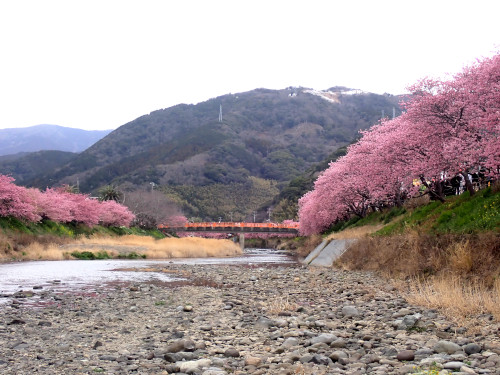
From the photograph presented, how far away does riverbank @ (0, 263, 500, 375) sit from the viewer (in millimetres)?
8203

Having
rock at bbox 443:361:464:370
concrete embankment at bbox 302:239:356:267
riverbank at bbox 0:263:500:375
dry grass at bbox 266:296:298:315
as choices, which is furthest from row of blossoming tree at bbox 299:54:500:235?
rock at bbox 443:361:464:370

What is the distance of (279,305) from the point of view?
14.4 metres

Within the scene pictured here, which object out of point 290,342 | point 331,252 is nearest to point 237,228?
point 331,252

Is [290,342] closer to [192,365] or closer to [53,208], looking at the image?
[192,365]

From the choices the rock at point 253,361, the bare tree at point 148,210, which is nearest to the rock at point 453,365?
the rock at point 253,361

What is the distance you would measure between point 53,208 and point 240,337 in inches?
2340

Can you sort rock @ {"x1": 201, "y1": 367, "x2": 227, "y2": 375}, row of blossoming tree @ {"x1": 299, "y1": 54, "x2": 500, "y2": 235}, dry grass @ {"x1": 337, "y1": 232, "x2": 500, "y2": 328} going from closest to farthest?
rock @ {"x1": 201, "y1": 367, "x2": 227, "y2": 375}, dry grass @ {"x1": 337, "y1": 232, "x2": 500, "y2": 328}, row of blossoming tree @ {"x1": 299, "y1": 54, "x2": 500, "y2": 235}

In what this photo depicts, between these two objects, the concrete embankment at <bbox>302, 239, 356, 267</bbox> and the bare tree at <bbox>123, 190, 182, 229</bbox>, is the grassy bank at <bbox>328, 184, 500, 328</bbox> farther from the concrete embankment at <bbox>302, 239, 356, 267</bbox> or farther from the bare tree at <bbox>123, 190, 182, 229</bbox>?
the bare tree at <bbox>123, 190, 182, 229</bbox>

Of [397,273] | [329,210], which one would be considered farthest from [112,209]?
[397,273]

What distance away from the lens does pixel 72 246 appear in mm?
53781

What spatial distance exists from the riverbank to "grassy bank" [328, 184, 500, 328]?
66cm

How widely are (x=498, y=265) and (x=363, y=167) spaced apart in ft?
102

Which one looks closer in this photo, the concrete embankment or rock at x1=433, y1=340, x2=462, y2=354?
rock at x1=433, y1=340, x2=462, y2=354

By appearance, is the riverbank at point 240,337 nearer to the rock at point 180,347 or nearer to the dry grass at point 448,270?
the rock at point 180,347
